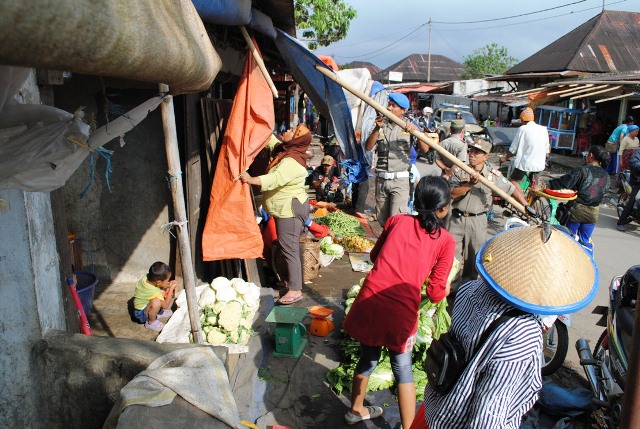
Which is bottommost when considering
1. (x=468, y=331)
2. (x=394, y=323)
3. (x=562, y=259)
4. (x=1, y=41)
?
(x=394, y=323)

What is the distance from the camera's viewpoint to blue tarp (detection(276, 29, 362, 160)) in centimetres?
505

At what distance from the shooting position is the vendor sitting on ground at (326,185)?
35.1ft

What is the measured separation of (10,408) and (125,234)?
282 centimetres

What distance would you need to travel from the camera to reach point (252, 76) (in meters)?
4.71

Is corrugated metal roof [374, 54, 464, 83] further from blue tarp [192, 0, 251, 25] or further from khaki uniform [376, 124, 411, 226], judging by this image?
blue tarp [192, 0, 251, 25]

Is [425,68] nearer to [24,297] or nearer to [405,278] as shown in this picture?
[405,278]

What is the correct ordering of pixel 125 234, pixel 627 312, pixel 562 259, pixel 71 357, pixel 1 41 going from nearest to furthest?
pixel 1 41
pixel 562 259
pixel 71 357
pixel 627 312
pixel 125 234

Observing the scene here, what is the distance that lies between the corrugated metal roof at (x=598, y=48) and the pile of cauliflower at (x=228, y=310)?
2099 cm

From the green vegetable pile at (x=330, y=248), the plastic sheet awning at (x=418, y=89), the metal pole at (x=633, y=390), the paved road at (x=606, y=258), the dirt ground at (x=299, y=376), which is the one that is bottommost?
the paved road at (x=606, y=258)

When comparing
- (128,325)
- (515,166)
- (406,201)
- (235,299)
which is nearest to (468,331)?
(235,299)

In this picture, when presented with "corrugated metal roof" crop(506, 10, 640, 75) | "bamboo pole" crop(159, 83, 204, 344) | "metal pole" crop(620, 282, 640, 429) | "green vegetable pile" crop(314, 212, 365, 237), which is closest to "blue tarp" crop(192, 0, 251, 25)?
"bamboo pole" crop(159, 83, 204, 344)

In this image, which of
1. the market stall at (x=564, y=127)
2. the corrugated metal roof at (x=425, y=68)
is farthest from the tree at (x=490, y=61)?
the market stall at (x=564, y=127)

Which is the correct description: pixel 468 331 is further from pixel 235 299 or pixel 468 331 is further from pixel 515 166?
pixel 515 166

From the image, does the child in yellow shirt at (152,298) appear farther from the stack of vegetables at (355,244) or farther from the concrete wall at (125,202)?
the stack of vegetables at (355,244)
